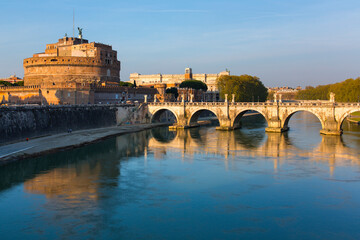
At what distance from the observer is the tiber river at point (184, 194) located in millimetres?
16000

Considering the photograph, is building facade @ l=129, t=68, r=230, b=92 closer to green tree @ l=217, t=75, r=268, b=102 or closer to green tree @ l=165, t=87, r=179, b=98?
green tree @ l=165, t=87, r=179, b=98

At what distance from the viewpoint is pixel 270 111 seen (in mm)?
47375

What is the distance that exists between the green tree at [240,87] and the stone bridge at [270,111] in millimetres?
20407

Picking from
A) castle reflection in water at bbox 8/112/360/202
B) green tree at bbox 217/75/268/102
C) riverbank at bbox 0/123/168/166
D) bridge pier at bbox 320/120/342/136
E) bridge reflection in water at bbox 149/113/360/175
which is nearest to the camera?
castle reflection in water at bbox 8/112/360/202

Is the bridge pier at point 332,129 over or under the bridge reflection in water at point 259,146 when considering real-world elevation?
over

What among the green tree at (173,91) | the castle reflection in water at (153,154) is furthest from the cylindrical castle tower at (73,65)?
the castle reflection in water at (153,154)

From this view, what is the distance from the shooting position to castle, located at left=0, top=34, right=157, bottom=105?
178 ft

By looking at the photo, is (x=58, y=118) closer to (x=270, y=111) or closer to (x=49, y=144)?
(x=49, y=144)

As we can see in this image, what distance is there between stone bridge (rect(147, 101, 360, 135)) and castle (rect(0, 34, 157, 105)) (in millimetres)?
8710

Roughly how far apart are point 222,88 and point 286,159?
47.7 m

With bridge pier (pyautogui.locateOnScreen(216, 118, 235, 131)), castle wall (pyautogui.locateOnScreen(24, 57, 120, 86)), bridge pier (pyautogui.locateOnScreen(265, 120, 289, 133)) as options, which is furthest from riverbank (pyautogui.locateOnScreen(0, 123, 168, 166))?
castle wall (pyautogui.locateOnScreen(24, 57, 120, 86))

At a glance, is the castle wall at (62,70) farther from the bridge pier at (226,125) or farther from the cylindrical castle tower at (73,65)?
the bridge pier at (226,125)

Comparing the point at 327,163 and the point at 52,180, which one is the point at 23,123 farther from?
the point at 327,163

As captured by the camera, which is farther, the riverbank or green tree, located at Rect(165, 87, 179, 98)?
green tree, located at Rect(165, 87, 179, 98)
